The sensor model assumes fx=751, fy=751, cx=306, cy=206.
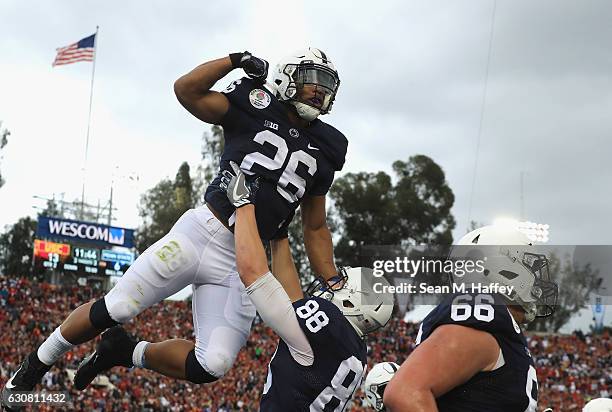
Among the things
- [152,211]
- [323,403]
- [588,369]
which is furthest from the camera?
[152,211]

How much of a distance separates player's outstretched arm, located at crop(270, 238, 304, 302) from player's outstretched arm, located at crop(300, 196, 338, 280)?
218mm

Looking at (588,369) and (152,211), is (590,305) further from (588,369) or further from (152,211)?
(152,211)

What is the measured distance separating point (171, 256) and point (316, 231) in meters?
1.27

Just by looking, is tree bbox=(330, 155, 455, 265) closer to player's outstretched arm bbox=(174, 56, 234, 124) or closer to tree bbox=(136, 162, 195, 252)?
tree bbox=(136, 162, 195, 252)

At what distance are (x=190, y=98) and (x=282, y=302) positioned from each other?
6.19 feet

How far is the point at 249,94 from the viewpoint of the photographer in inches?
213

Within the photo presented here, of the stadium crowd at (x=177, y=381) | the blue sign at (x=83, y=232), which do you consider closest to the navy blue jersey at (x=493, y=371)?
the stadium crowd at (x=177, y=381)

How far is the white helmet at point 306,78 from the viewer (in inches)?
207

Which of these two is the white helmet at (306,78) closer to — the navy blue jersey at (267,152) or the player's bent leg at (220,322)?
the navy blue jersey at (267,152)

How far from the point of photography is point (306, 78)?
5270mm

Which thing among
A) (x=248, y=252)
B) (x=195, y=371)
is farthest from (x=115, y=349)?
(x=248, y=252)

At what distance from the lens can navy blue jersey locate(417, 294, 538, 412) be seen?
10.1ft

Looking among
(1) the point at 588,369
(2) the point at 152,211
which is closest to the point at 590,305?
(1) the point at 588,369

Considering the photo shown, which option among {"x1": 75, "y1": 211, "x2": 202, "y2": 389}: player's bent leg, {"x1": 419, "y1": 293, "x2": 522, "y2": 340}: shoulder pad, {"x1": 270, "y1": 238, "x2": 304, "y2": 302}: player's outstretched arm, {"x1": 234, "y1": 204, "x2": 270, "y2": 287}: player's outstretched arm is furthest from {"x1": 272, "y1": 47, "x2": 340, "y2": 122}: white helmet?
{"x1": 419, "y1": 293, "x2": 522, "y2": 340}: shoulder pad
